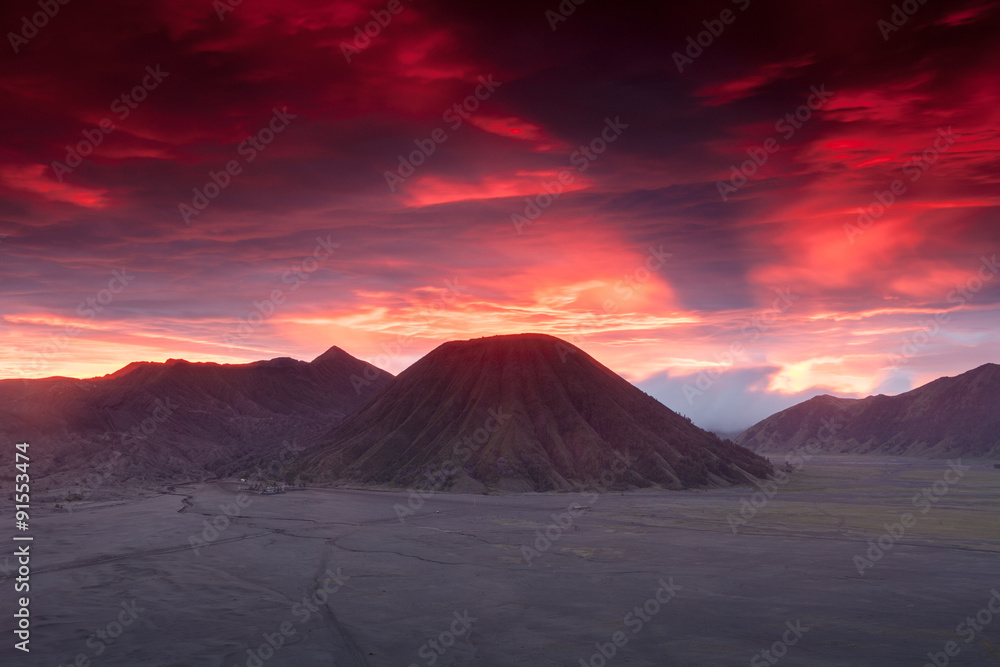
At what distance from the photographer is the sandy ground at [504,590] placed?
2364 cm

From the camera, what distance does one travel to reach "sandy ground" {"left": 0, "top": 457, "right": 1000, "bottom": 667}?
23641 mm

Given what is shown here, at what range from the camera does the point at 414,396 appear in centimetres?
13162

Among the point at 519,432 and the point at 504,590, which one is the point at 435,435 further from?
the point at 504,590

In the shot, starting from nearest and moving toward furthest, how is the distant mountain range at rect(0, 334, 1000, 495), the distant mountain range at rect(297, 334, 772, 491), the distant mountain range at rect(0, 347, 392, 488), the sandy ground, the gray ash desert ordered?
the sandy ground < the gray ash desert < the distant mountain range at rect(297, 334, 772, 491) < the distant mountain range at rect(0, 334, 1000, 495) < the distant mountain range at rect(0, 347, 392, 488)

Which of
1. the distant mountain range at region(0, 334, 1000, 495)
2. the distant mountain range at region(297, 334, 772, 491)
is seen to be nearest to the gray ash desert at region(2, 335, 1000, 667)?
the distant mountain range at region(297, 334, 772, 491)

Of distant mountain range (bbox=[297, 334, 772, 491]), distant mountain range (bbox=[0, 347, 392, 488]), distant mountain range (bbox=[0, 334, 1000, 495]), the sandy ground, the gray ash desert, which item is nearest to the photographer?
the sandy ground

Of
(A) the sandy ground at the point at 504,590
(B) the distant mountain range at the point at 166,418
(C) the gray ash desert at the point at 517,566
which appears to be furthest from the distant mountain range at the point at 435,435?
(A) the sandy ground at the point at 504,590

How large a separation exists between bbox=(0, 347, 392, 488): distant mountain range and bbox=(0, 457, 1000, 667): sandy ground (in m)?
58.6

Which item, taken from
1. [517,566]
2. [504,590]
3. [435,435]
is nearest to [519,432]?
[435,435]

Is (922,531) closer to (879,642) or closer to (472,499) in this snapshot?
(879,642)

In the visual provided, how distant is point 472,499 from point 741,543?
1685 inches

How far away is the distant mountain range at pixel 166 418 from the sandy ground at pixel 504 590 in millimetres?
58634

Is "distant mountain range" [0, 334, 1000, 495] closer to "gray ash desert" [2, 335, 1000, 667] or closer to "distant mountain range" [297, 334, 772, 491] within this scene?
"distant mountain range" [297, 334, 772, 491]

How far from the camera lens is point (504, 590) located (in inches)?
1289
